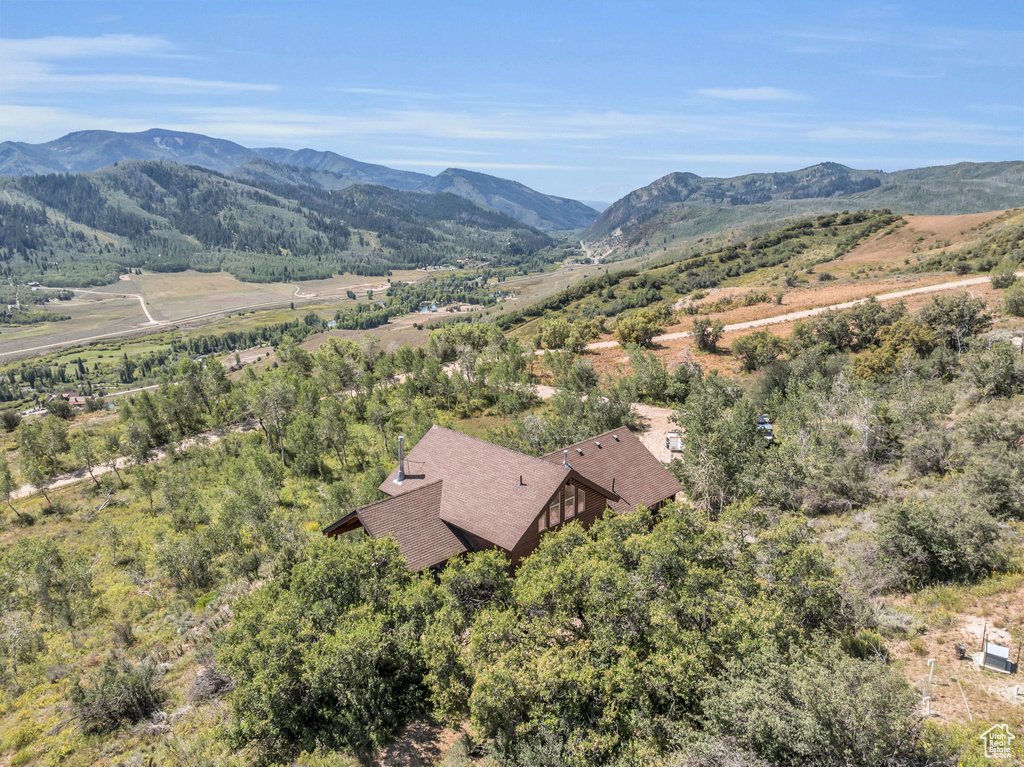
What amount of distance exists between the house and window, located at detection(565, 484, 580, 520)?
5 centimetres

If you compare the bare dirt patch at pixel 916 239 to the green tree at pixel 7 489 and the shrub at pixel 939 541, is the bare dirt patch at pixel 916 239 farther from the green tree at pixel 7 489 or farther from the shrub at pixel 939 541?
the green tree at pixel 7 489

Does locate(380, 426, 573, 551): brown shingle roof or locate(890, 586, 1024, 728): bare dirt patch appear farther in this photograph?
locate(380, 426, 573, 551): brown shingle roof

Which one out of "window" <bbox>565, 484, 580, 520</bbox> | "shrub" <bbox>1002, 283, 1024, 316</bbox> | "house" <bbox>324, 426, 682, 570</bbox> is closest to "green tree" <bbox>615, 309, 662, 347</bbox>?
"shrub" <bbox>1002, 283, 1024, 316</bbox>

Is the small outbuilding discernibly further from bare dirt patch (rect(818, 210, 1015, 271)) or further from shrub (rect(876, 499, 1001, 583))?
bare dirt patch (rect(818, 210, 1015, 271))

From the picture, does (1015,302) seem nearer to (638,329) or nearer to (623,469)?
(638,329)

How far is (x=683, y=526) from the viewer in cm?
1728

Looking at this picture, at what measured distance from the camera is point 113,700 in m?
19.1

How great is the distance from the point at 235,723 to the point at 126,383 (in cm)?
19189

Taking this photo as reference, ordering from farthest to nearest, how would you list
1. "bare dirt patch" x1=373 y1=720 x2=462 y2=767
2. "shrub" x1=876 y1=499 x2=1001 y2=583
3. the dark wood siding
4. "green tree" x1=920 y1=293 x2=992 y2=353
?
1. "green tree" x1=920 y1=293 x2=992 y2=353
2. the dark wood siding
3. "shrub" x1=876 y1=499 x2=1001 y2=583
4. "bare dirt patch" x1=373 y1=720 x2=462 y2=767

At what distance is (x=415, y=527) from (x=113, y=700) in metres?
12.4

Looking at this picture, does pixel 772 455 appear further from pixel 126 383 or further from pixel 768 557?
pixel 126 383

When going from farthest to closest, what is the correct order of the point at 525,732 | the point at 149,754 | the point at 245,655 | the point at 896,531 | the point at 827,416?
1. the point at 827,416
2. the point at 896,531
3. the point at 149,754
4. the point at 245,655
5. the point at 525,732

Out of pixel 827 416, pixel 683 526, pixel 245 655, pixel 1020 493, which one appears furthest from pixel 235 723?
pixel 827 416

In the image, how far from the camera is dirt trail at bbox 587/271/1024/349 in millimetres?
→ 67062
